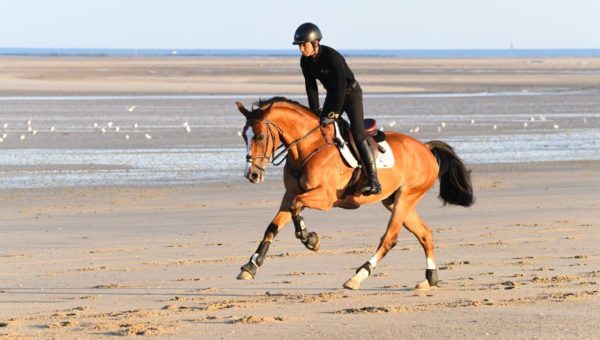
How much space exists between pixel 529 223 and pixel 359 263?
13.5 feet

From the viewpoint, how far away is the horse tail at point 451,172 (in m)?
12.7

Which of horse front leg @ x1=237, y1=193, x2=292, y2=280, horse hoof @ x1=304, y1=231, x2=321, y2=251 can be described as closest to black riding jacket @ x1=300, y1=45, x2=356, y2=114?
horse front leg @ x1=237, y1=193, x2=292, y2=280

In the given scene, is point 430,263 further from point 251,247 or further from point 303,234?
point 251,247

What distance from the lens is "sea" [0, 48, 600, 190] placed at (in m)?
24.4

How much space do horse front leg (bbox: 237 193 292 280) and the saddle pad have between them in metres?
0.66

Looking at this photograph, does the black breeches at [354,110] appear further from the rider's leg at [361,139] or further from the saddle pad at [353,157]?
the saddle pad at [353,157]

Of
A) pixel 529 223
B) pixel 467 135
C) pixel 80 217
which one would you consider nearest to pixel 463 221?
pixel 529 223

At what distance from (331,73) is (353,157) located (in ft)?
2.62

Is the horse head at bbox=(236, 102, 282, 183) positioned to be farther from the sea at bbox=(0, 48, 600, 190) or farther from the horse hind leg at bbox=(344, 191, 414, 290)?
the sea at bbox=(0, 48, 600, 190)

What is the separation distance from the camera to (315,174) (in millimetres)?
11297

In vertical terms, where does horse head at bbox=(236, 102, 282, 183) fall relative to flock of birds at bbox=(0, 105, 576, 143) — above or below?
above
